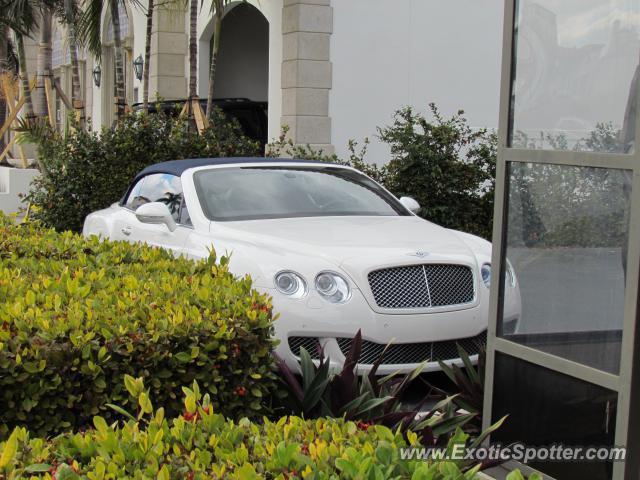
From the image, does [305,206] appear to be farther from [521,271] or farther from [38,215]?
[38,215]

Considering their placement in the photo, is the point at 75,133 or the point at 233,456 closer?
the point at 233,456

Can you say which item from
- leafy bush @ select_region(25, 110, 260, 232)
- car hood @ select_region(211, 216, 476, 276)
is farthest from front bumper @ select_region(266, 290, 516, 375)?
leafy bush @ select_region(25, 110, 260, 232)

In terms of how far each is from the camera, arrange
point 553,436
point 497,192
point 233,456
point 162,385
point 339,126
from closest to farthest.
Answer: point 233,456 < point 162,385 < point 553,436 < point 497,192 < point 339,126

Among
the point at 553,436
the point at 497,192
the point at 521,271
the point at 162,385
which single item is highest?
the point at 497,192

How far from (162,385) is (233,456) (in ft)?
4.31

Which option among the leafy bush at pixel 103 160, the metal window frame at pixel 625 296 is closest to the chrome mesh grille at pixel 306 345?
the metal window frame at pixel 625 296

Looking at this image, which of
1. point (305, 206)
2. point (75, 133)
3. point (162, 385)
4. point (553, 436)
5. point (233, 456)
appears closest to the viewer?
point (233, 456)

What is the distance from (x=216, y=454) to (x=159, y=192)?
5599 millimetres

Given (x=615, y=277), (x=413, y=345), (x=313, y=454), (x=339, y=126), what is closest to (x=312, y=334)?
(x=413, y=345)

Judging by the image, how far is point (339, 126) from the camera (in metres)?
15.9

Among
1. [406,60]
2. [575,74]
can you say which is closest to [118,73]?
[406,60]

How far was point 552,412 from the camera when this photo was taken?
13.4 feet

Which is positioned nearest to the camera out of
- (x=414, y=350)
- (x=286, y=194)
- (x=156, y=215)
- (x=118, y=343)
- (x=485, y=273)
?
(x=118, y=343)

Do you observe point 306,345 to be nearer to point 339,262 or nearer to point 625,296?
point 339,262
